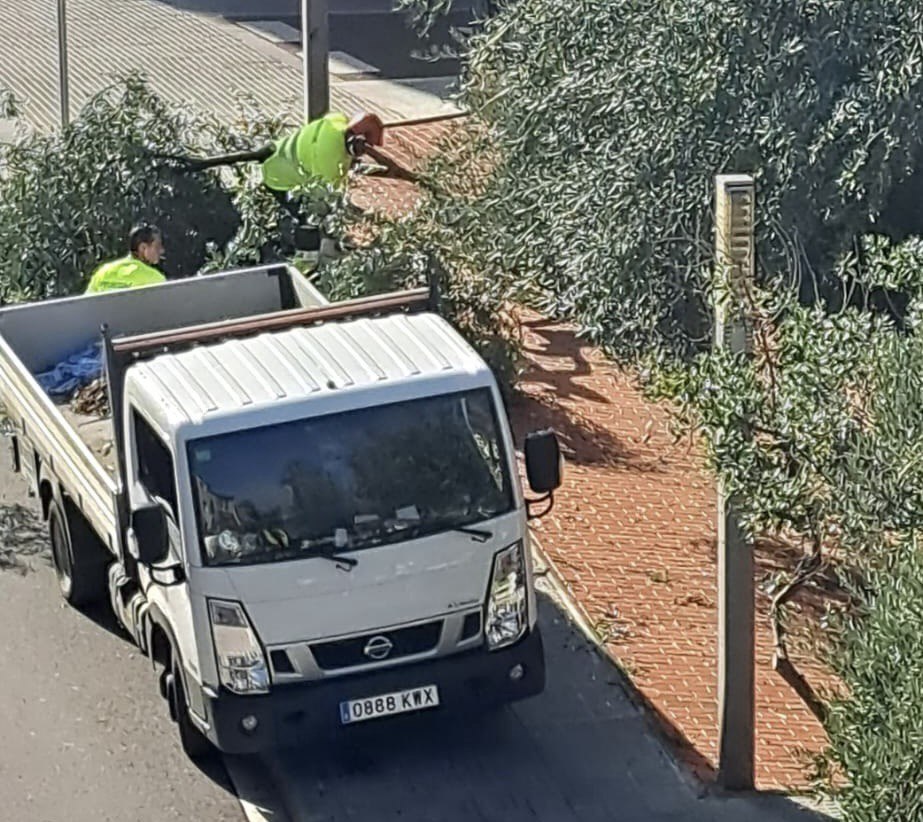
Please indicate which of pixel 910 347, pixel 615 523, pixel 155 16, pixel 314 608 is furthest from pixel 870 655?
pixel 155 16

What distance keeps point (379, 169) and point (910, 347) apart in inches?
361

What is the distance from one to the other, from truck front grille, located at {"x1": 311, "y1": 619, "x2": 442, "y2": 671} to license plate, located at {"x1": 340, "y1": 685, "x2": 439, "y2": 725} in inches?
6.6

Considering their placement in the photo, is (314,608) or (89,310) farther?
(89,310)

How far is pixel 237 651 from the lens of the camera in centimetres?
919

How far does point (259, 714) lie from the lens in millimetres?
9250

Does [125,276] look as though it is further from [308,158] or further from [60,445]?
[308,158]

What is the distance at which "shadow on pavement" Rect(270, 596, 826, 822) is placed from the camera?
957 centimetres

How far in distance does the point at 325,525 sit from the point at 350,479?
24 cm

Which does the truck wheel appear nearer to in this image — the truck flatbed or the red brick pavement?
the truck flatbed

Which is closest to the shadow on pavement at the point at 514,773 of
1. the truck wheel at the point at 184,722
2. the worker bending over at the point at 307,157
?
the truck wheel at the point at 184,722

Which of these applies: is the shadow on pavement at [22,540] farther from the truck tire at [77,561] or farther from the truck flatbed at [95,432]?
the truck flatbed at [95,432]

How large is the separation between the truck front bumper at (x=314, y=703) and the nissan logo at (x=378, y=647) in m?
0.07

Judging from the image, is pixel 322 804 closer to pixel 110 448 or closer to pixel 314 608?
pixel 314 608

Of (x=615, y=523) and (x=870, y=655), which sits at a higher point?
(x=870, y=655)
